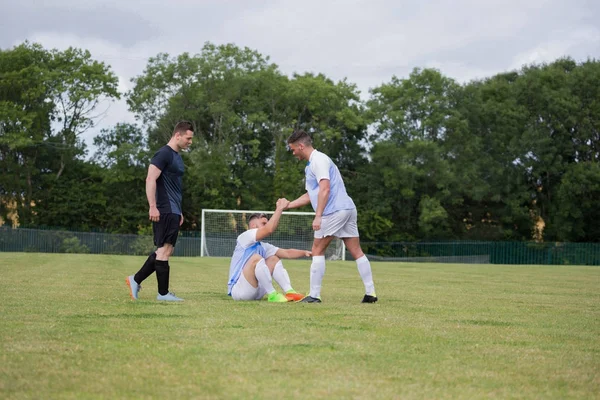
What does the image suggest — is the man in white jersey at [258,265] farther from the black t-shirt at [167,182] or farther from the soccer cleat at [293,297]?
the black t-shirt at [167,182]

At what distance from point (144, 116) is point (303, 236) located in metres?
21.2

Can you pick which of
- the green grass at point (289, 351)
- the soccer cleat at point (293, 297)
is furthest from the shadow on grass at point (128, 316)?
the soccer cleat at point (293, 297)

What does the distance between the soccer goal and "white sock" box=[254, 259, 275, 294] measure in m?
29.2

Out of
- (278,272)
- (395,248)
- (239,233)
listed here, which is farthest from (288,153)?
(278,272)

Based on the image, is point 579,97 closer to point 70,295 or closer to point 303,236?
point 303,236

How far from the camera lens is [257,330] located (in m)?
6.50

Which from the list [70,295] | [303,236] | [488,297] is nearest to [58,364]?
[70,295]

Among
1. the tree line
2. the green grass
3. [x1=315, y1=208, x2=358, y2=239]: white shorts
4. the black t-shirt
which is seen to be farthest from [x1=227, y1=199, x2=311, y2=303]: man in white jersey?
the tree line

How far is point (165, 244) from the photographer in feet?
31.2

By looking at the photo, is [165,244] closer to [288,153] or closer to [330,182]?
[330,182]

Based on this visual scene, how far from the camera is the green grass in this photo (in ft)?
13.7

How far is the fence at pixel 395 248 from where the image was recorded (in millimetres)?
46713

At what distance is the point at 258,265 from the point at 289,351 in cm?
421

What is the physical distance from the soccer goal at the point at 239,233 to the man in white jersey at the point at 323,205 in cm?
2904
